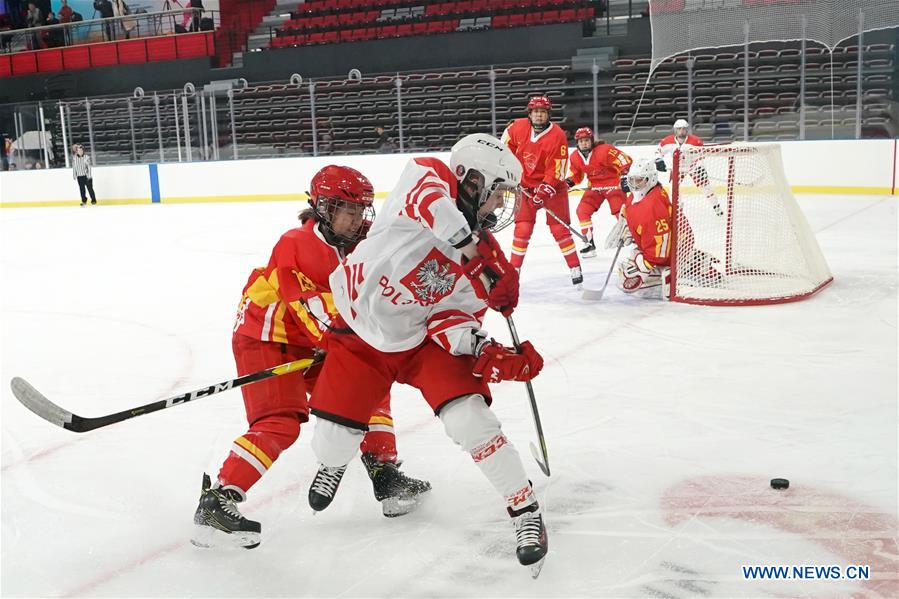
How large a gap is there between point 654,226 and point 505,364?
3.34 m

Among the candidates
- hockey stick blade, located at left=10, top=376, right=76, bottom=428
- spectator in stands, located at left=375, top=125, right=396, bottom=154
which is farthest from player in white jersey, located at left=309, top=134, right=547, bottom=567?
spectator in stands, located at left=375, top=125, right=396, bottom=154

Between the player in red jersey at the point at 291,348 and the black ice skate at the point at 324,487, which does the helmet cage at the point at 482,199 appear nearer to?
the player in red jersey at the point at 291,348

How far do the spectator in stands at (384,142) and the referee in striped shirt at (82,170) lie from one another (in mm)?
4205

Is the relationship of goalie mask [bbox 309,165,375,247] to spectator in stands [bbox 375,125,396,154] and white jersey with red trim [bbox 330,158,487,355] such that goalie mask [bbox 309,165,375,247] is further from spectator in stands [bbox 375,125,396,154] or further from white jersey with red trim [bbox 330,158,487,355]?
spectator in stands [bbox 375,125,396,154]

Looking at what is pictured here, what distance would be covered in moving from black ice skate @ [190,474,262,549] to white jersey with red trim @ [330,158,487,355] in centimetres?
50

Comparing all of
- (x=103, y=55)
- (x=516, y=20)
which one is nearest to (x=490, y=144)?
(x=516, y=20)

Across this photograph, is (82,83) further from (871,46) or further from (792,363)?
(792,363)

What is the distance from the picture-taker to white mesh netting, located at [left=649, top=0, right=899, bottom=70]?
5.32 metres

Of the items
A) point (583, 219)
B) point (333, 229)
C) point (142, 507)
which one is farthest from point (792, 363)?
point (583, 219)

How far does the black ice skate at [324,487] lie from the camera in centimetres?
218

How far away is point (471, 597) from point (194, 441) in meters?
1.38

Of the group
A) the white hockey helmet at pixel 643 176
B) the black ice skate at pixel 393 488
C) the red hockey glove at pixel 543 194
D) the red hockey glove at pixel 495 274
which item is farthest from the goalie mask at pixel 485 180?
the red hockey glove at pixel 543 194

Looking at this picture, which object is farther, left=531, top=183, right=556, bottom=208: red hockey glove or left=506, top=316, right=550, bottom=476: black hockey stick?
left=531, top=183, right=556, bottom=208: red hockey glove

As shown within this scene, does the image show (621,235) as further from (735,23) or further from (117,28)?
(117,28)
